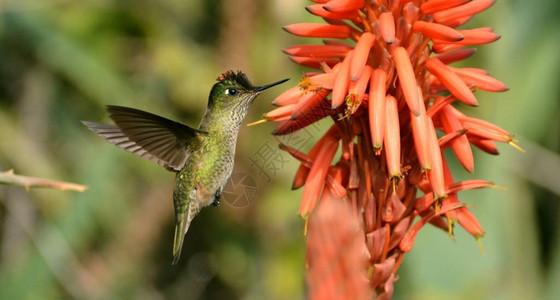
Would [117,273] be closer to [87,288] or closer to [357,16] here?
[87,288]

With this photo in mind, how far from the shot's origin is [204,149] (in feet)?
8.78

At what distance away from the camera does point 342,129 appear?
6.37 ft

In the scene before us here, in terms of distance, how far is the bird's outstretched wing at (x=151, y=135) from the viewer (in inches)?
93.9

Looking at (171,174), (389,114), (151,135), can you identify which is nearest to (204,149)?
(151,135)

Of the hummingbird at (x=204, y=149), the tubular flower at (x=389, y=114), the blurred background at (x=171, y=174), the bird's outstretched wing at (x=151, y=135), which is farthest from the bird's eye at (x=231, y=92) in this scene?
the blurred background at (x=171, y=174)

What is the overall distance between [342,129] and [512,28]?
3.32 meters

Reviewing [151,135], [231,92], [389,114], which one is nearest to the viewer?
[389,114]

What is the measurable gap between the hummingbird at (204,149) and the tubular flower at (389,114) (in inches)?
26.1

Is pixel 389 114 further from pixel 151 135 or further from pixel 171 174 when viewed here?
pixel 171 174

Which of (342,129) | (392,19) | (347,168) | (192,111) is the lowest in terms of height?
(192,111)

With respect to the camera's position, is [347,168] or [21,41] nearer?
[347,168]

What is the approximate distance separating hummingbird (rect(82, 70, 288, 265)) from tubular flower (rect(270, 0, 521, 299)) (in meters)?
0.66

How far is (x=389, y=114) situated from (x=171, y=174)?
10.6ft

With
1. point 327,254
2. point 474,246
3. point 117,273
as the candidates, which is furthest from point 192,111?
point 327,254
